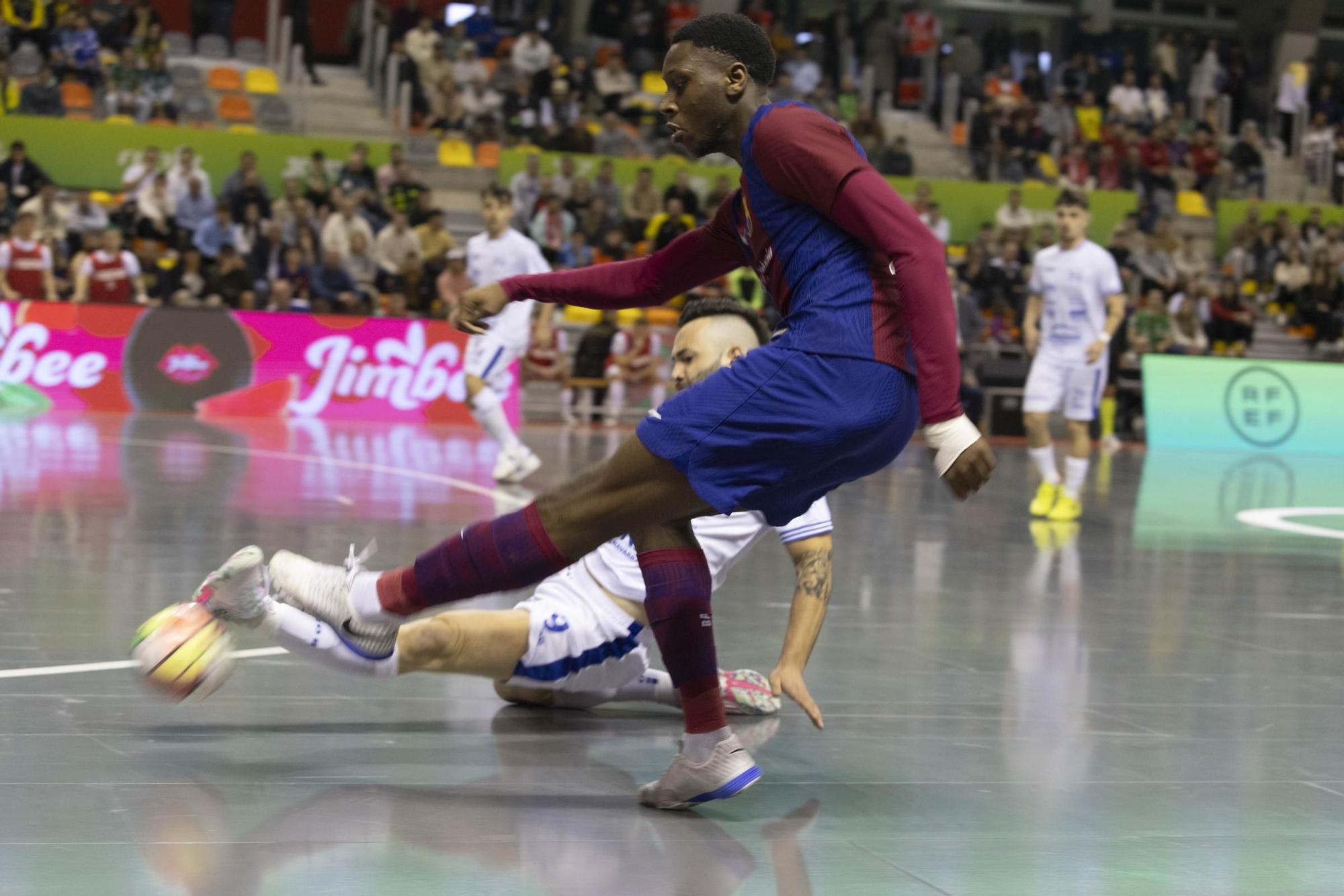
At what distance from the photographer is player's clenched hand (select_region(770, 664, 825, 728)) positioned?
12.4ft

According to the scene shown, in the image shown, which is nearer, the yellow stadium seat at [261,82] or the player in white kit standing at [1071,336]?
the player in white kit standing at [1071,336]

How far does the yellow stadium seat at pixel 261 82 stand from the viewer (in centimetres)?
2130

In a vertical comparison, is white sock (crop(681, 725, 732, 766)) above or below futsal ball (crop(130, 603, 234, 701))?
below

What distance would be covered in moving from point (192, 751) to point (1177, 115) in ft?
85.0

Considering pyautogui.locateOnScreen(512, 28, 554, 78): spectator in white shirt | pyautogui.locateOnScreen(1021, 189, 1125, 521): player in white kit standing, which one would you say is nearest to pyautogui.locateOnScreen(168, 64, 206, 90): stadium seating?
pyautogui.locateOnScreen(512, 28, 554, 78): spectator in white shirt

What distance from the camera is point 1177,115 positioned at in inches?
1054

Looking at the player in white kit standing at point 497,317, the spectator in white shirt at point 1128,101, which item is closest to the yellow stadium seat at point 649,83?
the spectator in white shirt at point 1128,101

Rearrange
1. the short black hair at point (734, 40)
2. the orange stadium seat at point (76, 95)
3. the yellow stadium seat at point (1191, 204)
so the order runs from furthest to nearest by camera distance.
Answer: the yellow stadium seat at point (1191, 204)
the orange stadium seat at point (76, 95)
the short black hair at point (734, 40)

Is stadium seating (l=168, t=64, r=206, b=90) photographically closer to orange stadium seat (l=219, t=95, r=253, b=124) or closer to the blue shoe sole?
orange stadium seat (l=219, t=95, r=253, b=124)

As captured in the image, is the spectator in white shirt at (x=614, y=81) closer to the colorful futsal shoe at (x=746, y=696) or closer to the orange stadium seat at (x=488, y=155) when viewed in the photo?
the orange stadium seat at (x=488, y=155)

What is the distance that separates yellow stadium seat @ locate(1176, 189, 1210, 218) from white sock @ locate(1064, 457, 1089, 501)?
15574 mm

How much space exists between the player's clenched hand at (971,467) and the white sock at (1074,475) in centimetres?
725

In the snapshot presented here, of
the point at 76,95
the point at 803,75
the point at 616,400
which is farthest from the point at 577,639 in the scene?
the point at 803,75

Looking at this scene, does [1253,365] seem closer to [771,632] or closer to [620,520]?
[771,632]
